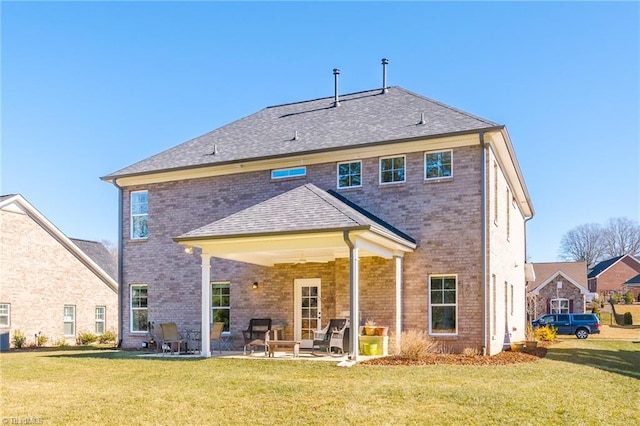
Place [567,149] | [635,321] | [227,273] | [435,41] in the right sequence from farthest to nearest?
1. [635,321]
2. [567,149]
3. [227,273]
4. [435,41]

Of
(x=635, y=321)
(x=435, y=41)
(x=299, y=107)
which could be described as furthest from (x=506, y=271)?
(x=635, y=321)

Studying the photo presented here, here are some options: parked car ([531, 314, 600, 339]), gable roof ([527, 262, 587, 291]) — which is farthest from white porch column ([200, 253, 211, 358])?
gable roof ([527, 262, 587, 291])

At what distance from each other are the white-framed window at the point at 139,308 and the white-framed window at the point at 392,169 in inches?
360

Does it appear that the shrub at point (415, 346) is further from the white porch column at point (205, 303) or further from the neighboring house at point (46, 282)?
the neighboring house at point (46, 282)

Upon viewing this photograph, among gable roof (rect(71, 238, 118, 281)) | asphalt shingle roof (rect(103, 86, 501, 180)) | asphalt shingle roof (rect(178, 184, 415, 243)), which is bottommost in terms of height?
gable roof (rect(71, 238, 118, 281))

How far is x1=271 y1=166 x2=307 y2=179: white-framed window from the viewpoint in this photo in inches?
688

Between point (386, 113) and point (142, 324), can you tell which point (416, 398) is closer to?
point (386, 113)

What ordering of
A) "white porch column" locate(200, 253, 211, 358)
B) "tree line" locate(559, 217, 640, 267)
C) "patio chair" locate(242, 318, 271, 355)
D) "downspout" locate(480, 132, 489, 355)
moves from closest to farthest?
1. "white porch column" locate(200, 253, 211, 358)
2. "downspout" locate(480, 132, 489, 355)
3. "patio chair" locate(242, 318, 271, 355)
4. "tree line" locate(559, 217, 640, 267)

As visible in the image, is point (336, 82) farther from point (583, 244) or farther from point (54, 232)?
point (583, 244)

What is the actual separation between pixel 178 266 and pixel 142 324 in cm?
249

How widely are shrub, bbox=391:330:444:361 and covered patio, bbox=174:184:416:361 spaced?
0.58 metres

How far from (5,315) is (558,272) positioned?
3398 cm

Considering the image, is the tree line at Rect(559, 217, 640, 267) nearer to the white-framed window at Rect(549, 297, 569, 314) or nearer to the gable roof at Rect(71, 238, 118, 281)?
the white-framed window at Rect(549, 297, 569, 314)

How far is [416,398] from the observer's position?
855 cm
